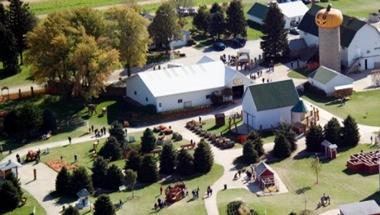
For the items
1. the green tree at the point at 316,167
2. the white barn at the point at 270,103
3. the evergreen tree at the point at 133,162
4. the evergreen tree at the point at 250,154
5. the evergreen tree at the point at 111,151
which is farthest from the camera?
the white barn at the point at 270,103

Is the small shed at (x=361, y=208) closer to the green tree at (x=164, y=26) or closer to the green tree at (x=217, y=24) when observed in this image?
the green tree at (x=164, y=26)

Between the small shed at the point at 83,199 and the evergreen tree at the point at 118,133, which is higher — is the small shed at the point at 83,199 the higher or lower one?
the lower one

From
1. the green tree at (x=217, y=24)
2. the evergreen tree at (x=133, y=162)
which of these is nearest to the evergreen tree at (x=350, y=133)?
the evergreen tree at (x=133, y=162)

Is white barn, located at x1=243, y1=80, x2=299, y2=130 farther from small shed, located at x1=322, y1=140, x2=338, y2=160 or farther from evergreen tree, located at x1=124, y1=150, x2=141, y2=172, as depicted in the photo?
evergreen tree, located at x1=124, y1=150, x2=141, y2=172

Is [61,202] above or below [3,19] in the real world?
below

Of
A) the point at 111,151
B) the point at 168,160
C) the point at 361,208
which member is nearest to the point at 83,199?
the point at 168,160

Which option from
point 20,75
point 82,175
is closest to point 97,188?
point 82,175

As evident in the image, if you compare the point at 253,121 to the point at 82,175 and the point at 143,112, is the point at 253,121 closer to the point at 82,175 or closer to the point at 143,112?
the point at 143,112
